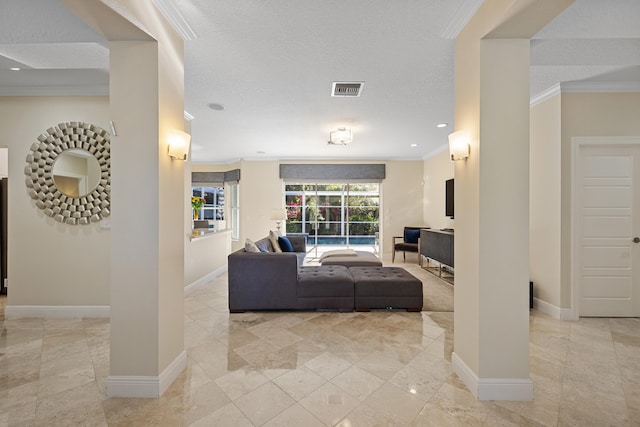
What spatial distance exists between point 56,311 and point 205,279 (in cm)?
190

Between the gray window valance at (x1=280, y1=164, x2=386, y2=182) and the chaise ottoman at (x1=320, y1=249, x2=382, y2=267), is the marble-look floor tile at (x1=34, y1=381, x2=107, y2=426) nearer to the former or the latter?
the chaise ottoman at (x1=320, y1=249, x2=382, y2=267)

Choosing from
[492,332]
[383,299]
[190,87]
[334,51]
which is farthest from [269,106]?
[492,332]

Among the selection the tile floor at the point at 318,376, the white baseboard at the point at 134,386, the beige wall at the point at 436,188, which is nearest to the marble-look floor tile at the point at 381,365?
the tile floor at the point at 318,376

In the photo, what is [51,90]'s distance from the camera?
330 centimetres

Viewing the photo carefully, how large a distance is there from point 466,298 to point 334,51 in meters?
2.29

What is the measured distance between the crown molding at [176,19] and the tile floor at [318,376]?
8.66 ft

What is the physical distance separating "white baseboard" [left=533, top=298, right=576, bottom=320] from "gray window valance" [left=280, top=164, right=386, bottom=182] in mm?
4328

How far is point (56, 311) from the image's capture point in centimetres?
333

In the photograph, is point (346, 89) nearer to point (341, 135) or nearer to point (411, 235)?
point (341, 135)

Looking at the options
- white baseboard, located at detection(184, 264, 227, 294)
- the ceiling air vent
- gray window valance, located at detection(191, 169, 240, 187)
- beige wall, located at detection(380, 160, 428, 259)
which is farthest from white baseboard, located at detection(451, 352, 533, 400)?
gray window valance, located at detection(191, 169, 240, 187)

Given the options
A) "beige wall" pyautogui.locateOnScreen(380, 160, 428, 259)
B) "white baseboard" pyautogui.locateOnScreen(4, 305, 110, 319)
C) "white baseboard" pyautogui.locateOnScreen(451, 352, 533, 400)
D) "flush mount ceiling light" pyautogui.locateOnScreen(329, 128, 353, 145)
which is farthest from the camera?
"beige wall" pyautogui.locateOnScreen(380, 160, 428, 259)

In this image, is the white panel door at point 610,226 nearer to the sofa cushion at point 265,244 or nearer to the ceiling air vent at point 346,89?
the ceiling air vent at point 346,89

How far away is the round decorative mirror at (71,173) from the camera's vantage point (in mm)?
3305

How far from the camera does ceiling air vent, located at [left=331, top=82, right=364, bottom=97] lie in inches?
121
